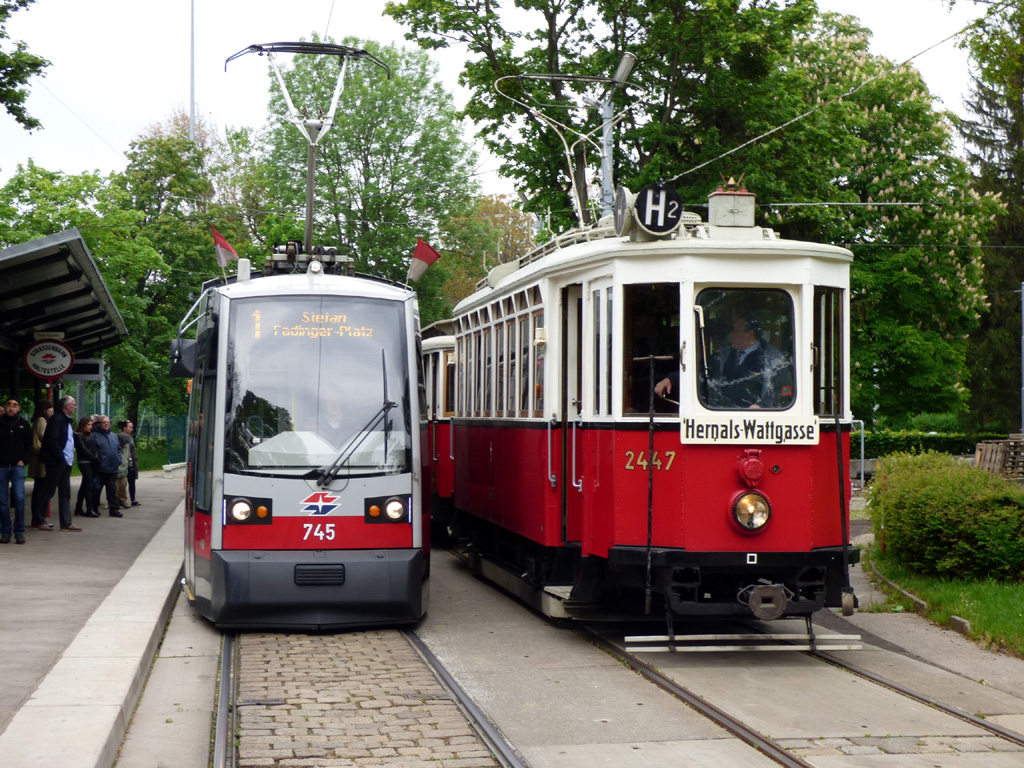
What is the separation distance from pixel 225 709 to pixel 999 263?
4972cm

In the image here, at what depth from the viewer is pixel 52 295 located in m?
16.1

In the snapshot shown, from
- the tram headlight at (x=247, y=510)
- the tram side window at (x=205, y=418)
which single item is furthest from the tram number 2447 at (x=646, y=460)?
the tram side window at (x=205, y=418)

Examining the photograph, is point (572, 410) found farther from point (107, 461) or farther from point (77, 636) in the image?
point (107, 461)

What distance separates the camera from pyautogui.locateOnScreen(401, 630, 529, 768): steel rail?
6707 mm

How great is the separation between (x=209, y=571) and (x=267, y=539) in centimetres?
57

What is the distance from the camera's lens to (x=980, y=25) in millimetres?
12297

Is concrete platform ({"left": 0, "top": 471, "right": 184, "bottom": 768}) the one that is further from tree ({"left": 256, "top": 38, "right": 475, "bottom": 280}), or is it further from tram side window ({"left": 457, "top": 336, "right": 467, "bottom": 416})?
tree ({"left": 256, "top": 38, "right": 475, "bottom": 280})

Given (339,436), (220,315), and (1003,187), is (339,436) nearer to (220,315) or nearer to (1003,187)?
(220,315)

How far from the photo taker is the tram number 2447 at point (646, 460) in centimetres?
952

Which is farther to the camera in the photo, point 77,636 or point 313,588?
point 313,588

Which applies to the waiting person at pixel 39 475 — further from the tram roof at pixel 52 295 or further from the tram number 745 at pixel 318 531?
the tram number 745 at pixel 318 531

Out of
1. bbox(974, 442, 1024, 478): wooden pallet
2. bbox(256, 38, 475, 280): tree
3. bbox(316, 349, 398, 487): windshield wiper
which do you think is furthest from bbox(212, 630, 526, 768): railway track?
bbox(256, 38, 475, 280): tree

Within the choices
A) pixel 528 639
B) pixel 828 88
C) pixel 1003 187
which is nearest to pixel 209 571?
pixel 528 639

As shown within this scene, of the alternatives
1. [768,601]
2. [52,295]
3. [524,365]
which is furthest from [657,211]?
[52,295]
